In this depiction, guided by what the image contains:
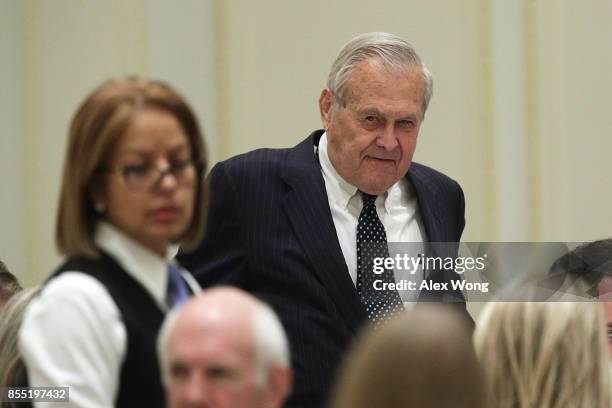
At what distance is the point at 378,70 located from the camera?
395cm

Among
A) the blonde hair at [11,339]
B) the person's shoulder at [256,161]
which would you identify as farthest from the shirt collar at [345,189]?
the blonde hair at [11,339]

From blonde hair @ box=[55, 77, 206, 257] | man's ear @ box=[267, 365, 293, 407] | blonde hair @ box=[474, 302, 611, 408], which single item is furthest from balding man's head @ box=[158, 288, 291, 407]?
blonde hair @ box=[474, 302, 611, 408]

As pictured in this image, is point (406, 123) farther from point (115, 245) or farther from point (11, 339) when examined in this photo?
point (115, 245)

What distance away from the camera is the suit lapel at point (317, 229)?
12.3 feet

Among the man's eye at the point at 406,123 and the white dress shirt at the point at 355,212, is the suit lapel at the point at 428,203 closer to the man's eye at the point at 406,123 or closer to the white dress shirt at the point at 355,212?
the white dress shirt at the point at 355,212

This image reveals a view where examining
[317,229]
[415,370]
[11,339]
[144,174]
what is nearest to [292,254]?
[317,229]

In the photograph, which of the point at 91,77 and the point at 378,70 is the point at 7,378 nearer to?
the point at 378,70

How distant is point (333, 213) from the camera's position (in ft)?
12.9

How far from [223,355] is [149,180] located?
374 mm

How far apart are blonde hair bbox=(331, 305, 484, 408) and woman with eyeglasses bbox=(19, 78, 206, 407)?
0.54m

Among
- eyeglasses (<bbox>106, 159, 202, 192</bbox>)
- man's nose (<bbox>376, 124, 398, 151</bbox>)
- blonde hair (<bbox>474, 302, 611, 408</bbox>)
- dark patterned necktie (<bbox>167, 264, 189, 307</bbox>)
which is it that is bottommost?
blonde hair (<bbox>474, 302, 611, 408</bbox>)

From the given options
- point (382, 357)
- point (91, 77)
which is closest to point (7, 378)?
point (382, 357)

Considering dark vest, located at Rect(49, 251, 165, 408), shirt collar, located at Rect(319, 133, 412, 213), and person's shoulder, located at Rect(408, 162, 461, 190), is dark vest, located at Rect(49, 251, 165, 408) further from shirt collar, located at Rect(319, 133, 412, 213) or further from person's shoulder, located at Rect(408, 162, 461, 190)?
person's shoulder, located at Rect(408, 162, 461, 190)

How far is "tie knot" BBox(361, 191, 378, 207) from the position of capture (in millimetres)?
3949
